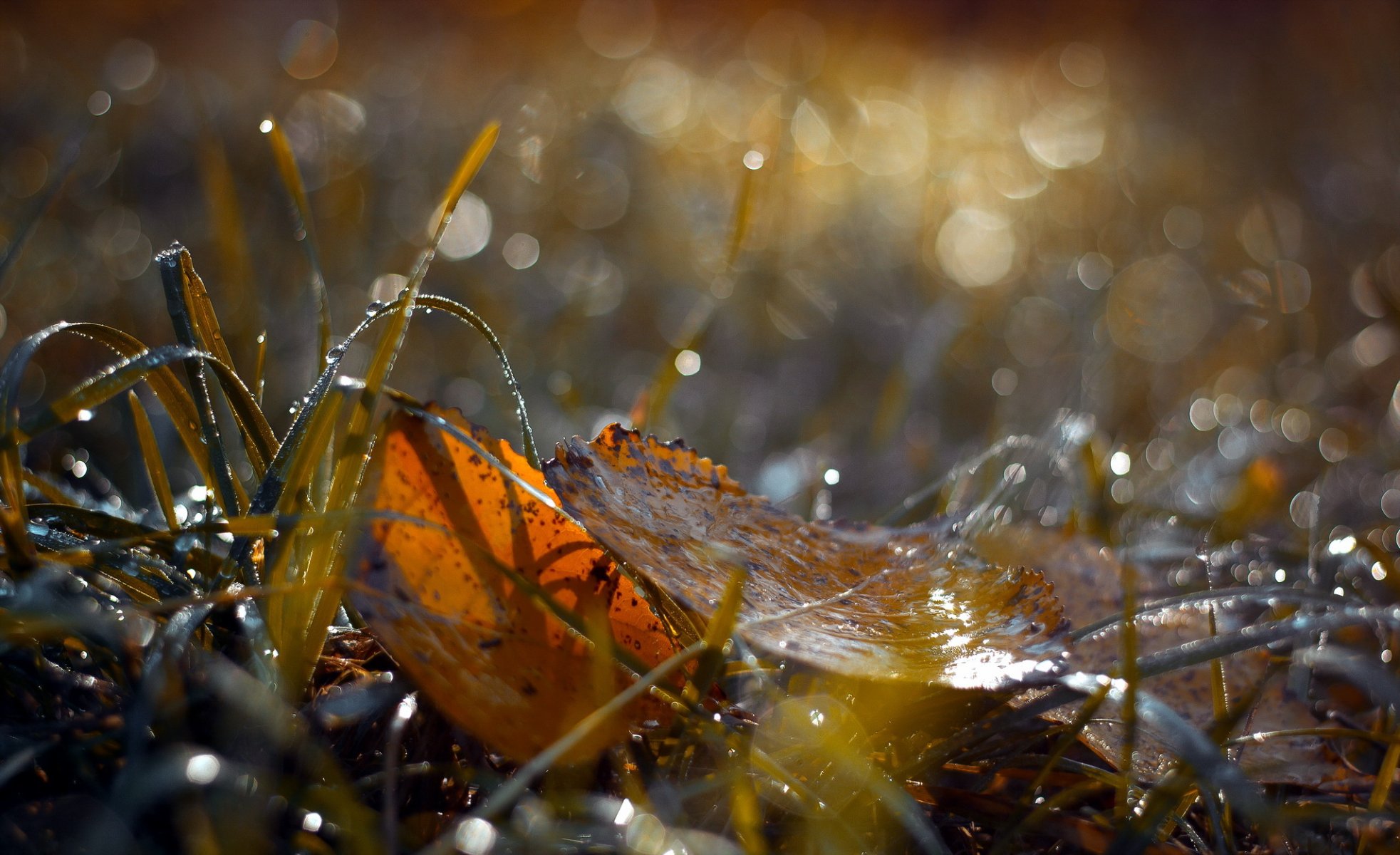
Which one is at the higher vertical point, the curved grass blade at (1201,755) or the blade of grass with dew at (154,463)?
the blade of grass with dew at (154,463)

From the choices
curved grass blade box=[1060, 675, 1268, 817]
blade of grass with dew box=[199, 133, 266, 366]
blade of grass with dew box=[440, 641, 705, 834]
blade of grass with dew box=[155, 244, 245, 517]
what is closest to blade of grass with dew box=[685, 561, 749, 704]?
blade of grass with dew box=[440, 641, 705, 834]

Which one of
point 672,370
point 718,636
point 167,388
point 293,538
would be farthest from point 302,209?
point 718,636

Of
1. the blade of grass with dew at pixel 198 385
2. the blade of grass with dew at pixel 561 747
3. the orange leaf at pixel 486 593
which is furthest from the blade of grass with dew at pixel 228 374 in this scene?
the blade of grass with dew at pixel 561 747

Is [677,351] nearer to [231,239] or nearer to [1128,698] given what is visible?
[231,239]

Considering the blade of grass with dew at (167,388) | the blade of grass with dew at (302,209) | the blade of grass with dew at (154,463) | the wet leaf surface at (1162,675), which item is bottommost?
the wet leaf surface at (1162,675)

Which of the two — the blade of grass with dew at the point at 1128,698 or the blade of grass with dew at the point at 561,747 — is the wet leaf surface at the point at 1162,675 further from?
the blade of grass with dew at the point at 561,747

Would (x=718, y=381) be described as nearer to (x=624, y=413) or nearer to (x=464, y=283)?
(x=624, y=413)
